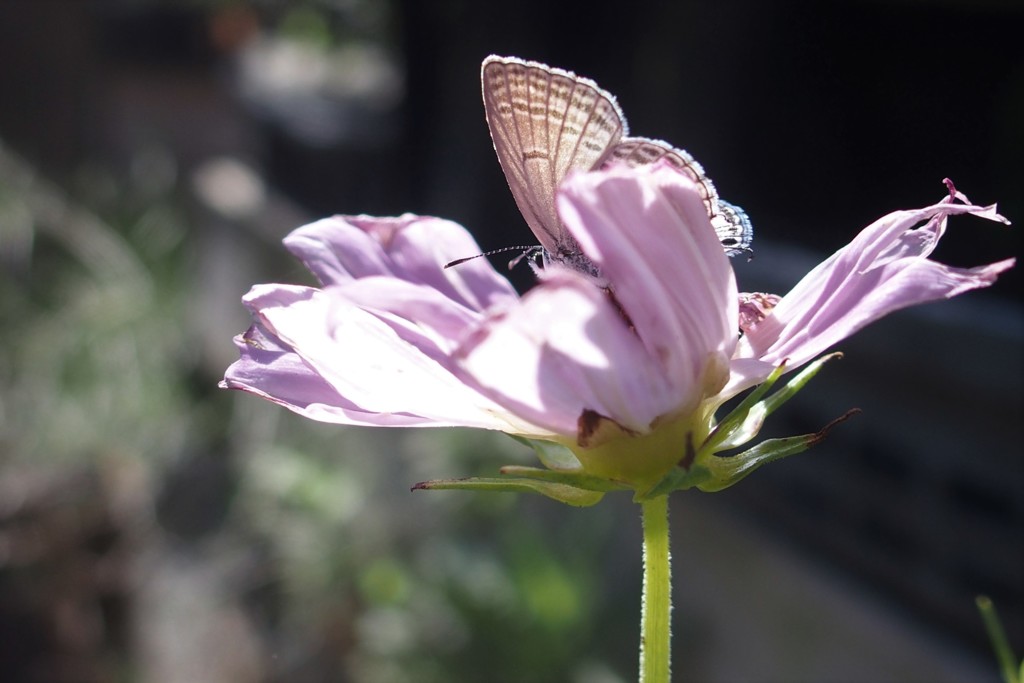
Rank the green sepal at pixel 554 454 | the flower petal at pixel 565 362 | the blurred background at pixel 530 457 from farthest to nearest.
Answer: the blurred background at pixel 530 457 → the green sepal at pixel 554 454 → the flower petal at pixel 565 362

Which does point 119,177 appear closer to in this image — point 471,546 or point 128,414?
point 128,414

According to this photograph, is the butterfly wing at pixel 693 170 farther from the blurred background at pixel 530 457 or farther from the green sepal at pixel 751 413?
the blurred background at pixel 530 457

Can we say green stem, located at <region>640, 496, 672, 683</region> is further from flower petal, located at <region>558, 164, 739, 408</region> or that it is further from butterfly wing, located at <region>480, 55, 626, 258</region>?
butterfly wing, located at <region>480, 55, 626, 258</region>

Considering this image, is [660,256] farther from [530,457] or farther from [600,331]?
[530,457]

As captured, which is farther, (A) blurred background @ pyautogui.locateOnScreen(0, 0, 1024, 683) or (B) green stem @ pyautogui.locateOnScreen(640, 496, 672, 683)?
(A) blurred background @ pyautogui.locateOnScreen(0, 0, 1024, 683)

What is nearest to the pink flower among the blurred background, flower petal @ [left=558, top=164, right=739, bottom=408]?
flower petal @ [left=558, top=164, right=739, bottom=408]

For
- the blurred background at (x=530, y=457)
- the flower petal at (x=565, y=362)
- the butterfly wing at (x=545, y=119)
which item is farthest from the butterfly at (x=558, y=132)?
the blurred background at (x=530, y=457)

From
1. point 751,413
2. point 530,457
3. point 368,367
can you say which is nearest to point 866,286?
point 751,413
